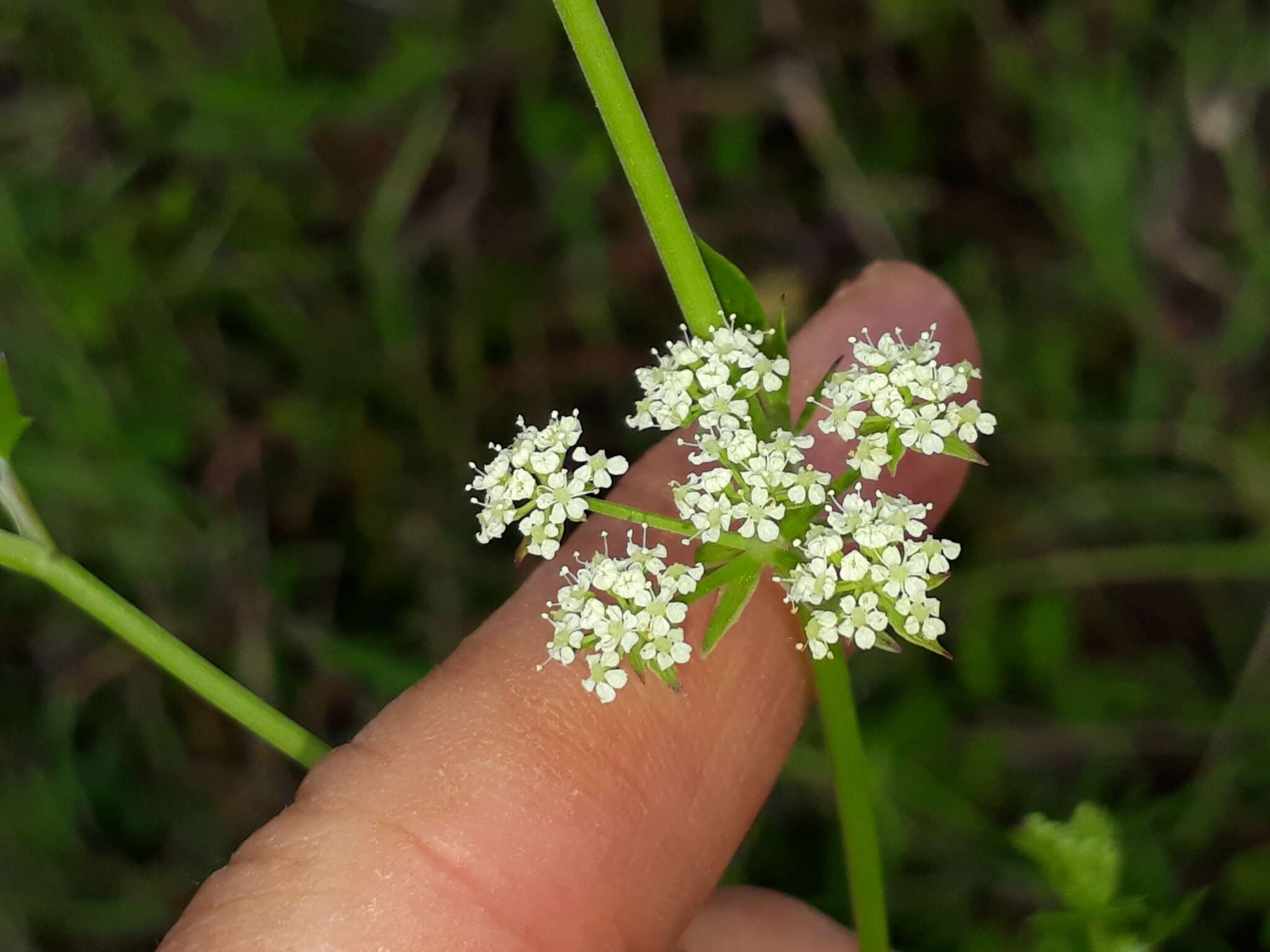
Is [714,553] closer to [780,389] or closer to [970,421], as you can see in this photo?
[780,389]

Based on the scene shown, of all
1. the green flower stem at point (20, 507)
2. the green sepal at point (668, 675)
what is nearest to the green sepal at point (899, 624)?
the green sepal at point (668, 675)

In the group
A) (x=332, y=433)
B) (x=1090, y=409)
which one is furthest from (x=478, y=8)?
(x=1090, y=409)

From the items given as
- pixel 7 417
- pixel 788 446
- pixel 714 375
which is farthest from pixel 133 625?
pixel 788 446

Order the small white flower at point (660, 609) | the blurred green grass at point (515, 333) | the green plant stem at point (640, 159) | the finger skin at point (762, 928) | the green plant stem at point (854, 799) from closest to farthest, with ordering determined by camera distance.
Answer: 1. the green plant stem at point (640, 159)
2. the small white flower at point (660, 609)
3. the green plant stem at point (854, 799)
4. the finger skin at point (762, 928)
5. the blurred green grass at point (515, 333)

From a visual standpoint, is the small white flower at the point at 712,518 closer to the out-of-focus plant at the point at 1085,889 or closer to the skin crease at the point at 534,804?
the skin crease at the point at 534,804

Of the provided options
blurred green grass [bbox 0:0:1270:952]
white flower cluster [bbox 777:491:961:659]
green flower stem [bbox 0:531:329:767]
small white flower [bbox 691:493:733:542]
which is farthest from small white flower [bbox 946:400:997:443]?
blurred green grass [bbox 0:0:1270:952]

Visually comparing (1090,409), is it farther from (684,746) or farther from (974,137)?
(684,746)

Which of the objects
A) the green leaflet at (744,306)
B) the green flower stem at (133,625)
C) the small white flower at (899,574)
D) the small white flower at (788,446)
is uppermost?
the green leaflet at (744,306)
